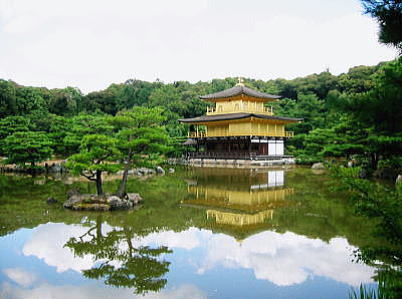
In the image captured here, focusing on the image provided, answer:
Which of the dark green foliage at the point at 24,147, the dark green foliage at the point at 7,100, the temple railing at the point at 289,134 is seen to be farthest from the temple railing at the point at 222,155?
the dark green foliage at the point at 7,100

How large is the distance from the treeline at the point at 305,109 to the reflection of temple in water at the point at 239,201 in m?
2.97

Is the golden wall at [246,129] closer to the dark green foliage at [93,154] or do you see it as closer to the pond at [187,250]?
the pond at [187,250]

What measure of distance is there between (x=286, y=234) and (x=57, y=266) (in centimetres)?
440

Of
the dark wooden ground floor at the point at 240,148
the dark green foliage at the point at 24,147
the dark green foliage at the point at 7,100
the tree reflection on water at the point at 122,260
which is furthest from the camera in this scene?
the dark green foliage at the point at 7,100

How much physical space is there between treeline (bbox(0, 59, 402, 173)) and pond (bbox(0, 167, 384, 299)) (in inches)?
76.9

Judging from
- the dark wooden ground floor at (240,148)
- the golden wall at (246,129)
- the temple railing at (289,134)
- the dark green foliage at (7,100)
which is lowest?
the dark wooden ground floor at (240,148)

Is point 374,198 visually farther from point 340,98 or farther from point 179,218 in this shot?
point 179,218

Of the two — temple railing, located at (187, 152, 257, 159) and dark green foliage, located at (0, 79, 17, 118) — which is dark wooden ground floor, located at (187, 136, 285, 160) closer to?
temple railing, located at (187, 152, 257, 159)

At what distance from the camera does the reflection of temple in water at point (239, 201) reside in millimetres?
8767

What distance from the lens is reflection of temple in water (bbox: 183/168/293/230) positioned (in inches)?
345

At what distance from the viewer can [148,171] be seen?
21.2m

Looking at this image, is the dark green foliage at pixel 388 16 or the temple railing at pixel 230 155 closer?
the dark green foliage at pixel 388 16

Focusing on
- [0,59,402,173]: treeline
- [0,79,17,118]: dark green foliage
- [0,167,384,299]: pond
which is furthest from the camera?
[0,79,17,118]: dark green foliage

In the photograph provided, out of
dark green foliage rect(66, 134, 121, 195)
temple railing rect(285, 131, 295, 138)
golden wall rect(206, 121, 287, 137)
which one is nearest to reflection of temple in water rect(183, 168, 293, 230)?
dark green foliage rect(66, 134, 121, 195)
